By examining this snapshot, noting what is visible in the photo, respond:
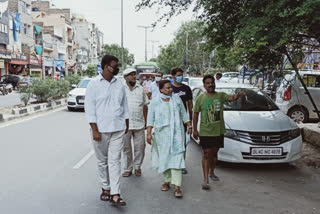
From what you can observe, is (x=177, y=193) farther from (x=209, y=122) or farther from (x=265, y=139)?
(x=265, y=139)

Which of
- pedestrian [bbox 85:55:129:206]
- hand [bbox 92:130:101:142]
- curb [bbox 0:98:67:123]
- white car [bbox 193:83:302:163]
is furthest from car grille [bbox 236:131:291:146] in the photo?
curb [bbox 0:98:67:123]

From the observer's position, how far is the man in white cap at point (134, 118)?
17.0 feet

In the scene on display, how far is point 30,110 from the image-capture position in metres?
13.9

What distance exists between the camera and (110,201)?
421cm

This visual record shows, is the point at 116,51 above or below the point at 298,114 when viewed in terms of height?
above

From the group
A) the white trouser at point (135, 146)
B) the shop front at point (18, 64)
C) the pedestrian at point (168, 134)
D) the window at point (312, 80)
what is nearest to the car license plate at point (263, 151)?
the pedestrian at point (168, 134)

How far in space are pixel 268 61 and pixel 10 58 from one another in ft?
115

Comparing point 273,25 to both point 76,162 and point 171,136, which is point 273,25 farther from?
point 76,162

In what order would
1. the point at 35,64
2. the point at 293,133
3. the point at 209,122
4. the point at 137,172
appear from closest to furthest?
the point at 209,122
the point at 137,172
the point at 293,133
the point at 35,64

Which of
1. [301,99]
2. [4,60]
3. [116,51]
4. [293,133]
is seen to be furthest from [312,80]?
[116,51]

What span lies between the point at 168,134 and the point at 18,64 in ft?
131

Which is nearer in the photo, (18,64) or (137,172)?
(137,172)

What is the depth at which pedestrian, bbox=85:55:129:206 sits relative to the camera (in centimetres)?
404

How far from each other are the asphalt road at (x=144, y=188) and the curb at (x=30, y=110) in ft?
16.9
